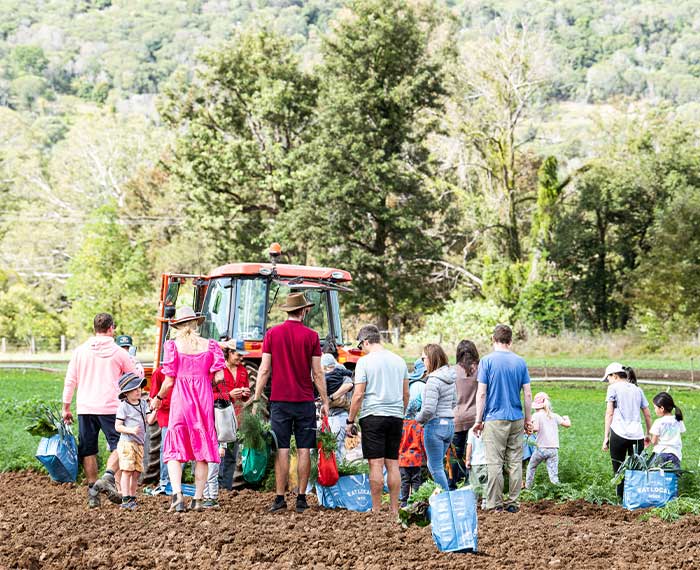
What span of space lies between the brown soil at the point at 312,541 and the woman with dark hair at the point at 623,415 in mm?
1178

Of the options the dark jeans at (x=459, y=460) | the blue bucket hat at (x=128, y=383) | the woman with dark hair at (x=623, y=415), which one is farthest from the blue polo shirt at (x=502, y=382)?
the blue bucket hat at (x=128, y=383)

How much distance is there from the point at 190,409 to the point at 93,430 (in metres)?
1.44

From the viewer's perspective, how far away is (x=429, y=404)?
34.6 feet

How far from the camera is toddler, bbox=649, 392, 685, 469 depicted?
36.1ft

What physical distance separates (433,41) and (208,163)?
53.9ft

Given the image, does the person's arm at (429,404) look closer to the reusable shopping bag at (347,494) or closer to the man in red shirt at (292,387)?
the reusable shopping bag at (347,494)

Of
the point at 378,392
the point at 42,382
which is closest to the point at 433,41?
the point at 42,382

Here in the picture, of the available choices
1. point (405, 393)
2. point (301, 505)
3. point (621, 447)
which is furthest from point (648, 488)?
point (301, 505)

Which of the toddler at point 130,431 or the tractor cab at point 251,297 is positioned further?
the tractor cab at point 251,297

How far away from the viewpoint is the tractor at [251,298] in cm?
1359

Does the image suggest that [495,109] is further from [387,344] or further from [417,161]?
[387,344]

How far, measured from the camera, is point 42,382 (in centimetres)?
3519

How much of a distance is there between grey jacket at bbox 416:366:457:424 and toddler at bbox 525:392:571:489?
158 cm

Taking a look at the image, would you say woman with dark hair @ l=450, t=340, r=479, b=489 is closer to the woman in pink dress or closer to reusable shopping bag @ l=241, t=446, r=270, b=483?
reusable shopping bag @ l=241, t=446, r=270, b=483
